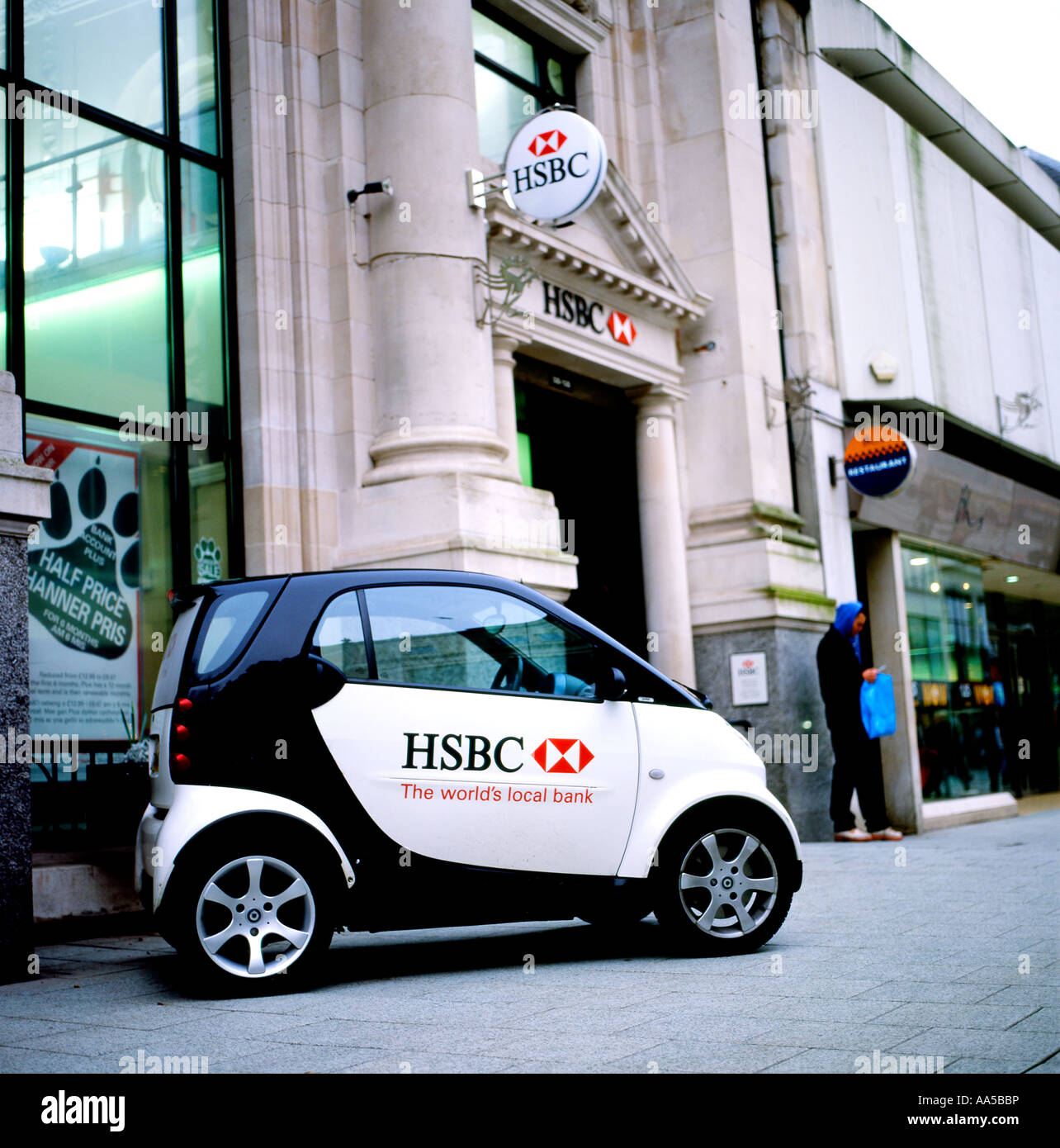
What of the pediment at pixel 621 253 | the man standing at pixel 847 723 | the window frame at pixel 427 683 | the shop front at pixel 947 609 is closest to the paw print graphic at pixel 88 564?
the window frame at pixel 427 683

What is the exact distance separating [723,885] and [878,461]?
32.1ft

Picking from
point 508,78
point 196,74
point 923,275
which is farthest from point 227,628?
point 923,275

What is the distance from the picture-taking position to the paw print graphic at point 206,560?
10.1m

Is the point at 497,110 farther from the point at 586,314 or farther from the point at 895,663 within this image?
the point at 895,663

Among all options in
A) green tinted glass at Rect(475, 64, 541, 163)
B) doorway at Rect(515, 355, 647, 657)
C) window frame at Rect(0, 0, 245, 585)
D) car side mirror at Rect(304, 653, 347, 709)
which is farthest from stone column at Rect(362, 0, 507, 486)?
car side mirror at Rect(304, 653, 347, 709)

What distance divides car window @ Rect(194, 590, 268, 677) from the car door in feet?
1.02

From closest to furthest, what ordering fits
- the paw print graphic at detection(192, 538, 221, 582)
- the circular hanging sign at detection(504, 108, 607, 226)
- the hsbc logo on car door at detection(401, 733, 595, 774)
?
1. the hsbc logo on car door at detection(401, 733, 595, 774)
2. the paw print graphic at detection(192, 538, 221, 582)
3. the circular hanging sign at detection(504, 108, 607, 226)

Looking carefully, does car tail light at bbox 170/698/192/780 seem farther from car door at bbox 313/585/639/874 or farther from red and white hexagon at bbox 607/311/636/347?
red and white hexagon at bbox 607/311/636/347

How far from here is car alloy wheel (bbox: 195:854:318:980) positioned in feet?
17.9

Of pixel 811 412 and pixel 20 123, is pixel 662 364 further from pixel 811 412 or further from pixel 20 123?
pixel 20 123

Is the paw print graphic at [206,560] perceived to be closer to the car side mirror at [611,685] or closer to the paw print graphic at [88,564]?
the paw print graphic at [88,564]

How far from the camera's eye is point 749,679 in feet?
45.5
